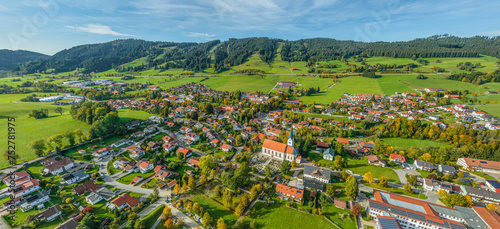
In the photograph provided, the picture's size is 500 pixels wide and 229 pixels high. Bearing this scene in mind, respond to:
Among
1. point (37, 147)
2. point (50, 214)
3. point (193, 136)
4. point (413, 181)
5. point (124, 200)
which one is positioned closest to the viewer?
point (50, 214)

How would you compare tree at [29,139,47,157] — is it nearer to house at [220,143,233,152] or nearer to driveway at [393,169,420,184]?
house at [220,143,233,152]

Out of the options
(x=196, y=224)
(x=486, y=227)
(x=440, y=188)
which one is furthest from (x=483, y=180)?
(x=196, y=224)

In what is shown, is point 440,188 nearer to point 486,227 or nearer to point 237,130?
point 486,227

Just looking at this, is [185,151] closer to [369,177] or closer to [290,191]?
[290,191]

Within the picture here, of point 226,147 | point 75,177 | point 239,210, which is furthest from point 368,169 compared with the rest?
point 75,177

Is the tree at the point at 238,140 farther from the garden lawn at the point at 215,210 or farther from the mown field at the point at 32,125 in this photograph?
the mown field at the point at 32,125

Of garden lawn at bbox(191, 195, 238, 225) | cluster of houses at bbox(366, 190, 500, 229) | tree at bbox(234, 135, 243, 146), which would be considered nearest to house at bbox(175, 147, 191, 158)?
tree at bbox(234, 135, 243, 146)
